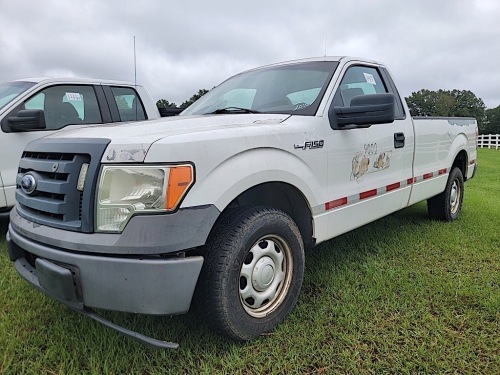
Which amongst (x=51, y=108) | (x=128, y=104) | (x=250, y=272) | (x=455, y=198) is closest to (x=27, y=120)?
(x=51, y=108)

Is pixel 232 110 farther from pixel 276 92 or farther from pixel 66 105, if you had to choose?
pixel 66 105

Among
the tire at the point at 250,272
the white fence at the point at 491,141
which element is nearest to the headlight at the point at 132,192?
the tire at the point at 250,272

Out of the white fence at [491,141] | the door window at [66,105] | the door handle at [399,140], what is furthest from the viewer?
the white fence at [491,141]

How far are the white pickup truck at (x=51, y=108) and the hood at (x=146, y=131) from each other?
2.34 metres

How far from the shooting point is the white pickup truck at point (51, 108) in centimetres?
426

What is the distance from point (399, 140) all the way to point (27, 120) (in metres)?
3.67

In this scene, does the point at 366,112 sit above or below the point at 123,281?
above

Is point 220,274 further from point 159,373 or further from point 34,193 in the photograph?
point 34,193

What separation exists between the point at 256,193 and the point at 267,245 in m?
0.41

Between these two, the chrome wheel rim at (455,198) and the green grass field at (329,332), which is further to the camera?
the chrome wheel rim at (455,198)

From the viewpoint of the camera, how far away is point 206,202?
1999 millimetres

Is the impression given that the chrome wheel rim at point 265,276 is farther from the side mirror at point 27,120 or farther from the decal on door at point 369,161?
the side mirror at point 27,120

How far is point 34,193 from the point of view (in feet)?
7.45

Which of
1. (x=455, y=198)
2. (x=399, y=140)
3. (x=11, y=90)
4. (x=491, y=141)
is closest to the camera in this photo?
(x=399, y=140)
